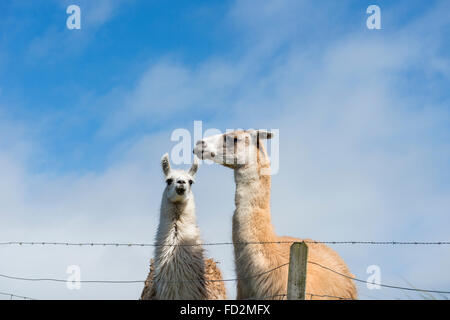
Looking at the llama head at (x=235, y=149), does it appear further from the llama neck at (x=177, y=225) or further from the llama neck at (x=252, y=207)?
the llama neck at (x=177, y=225)

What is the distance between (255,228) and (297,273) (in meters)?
1.13

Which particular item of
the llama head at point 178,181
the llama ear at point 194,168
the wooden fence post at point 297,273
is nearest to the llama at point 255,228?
the llama head at point 178,181

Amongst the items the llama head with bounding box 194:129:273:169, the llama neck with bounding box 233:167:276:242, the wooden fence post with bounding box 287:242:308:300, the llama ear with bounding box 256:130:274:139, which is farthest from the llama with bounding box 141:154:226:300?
the wooden fence post with bounding box 287:242:308:300

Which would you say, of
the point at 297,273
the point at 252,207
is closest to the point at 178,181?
the point at 252,207

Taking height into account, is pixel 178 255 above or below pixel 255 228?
below

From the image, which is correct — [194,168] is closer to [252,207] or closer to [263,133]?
[263,133]

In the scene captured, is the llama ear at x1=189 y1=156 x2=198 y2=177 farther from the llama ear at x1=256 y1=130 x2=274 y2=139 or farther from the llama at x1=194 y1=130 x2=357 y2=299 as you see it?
the llama ear at x1=256 y1=130 x2=274 y2=139

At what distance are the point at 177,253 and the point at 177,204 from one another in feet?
2.16

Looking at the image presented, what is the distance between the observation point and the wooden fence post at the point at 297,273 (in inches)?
205

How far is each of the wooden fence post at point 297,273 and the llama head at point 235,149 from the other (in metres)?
1.58

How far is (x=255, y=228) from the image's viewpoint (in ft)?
20.6
